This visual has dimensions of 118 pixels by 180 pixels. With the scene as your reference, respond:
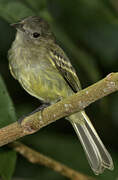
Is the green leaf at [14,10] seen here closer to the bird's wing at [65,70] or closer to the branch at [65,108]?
the bird's wing at [65,70]

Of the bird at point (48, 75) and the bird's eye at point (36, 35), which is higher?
the bird's eye at point (36, 35)

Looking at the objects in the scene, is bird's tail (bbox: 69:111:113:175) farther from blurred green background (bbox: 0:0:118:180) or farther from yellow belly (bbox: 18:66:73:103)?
blurred green background (bbox: 0:0:118:180)

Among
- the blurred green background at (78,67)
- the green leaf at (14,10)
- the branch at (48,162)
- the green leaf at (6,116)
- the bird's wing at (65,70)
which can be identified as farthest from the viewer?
the blurred green background at (78,67)

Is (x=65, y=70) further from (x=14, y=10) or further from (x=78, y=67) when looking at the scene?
(x=78, y=67)

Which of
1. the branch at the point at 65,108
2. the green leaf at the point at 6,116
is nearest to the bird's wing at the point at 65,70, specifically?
the green leaf at the point at 6,116

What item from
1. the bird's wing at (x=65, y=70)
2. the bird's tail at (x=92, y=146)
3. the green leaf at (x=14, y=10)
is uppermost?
the green leaf at (x=14, y=10)

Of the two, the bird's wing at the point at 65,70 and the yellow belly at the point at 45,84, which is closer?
the yellow belly at the point at 45,84
